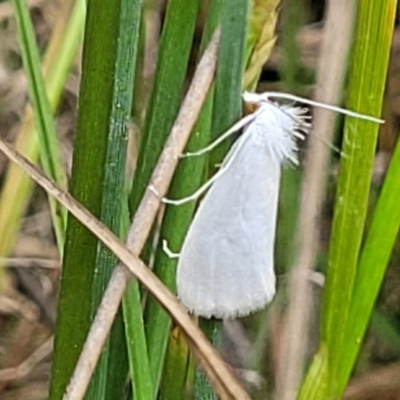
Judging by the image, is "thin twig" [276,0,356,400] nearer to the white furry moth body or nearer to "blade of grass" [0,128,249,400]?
the white furry moth body

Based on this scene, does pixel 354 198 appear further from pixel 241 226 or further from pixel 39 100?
pixel 39 100

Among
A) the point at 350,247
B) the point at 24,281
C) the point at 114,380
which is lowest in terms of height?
the point at 24,281

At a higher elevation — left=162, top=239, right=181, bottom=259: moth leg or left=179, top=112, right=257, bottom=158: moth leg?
left=179, top=112, right=257, bottom=158: moth leg

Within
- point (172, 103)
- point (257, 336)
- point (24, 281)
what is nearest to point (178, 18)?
point (172, 103)

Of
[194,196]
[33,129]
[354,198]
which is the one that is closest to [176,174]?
[194,196]

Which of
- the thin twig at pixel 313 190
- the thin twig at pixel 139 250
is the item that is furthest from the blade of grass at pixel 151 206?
the thin twig at pixel 313 190

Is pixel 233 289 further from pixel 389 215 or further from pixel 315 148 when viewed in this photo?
pixel 315 148

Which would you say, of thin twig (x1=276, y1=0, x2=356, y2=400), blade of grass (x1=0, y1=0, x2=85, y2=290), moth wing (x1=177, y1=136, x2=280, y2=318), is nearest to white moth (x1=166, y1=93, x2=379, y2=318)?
moth wing (x1=177, y1=136, x2=280, y2=318)

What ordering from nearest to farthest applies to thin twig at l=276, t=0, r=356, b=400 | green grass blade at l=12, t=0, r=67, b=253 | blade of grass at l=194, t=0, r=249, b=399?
1. blade of grass at l=194, t=0, r=249, b=399
2. green grass blade at l=12, t=0, r=67, b=253
3. thin twig at l=276, t=0, r=356, b=400
